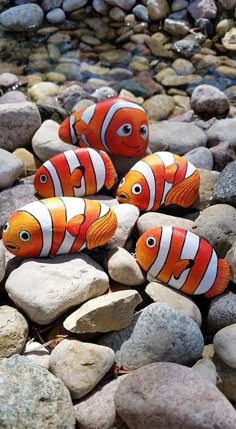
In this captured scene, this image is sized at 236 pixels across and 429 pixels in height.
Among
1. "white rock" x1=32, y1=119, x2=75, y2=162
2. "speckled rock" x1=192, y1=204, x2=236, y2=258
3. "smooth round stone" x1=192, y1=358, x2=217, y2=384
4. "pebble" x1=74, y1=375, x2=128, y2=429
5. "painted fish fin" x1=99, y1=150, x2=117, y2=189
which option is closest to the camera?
"pebble" x1=74, y1=375, x2=128, y2=429

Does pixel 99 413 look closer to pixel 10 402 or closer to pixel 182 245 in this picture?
pixel 10 402

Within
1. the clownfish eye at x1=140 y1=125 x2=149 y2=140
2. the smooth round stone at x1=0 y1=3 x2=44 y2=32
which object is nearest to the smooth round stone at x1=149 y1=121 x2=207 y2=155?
the clownfish eye at x1=140 y1=125 x2=149 y2=140

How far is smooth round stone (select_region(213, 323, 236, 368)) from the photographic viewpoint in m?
2.30

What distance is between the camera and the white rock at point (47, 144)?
3244 mm

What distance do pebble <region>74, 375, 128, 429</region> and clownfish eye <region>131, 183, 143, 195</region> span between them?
1014 millimetres

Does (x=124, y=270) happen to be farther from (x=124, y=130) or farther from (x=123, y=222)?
(x=124, y=130)

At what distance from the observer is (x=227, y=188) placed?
9.56 feet

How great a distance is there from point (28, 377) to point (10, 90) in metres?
2.70

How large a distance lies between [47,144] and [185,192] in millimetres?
805

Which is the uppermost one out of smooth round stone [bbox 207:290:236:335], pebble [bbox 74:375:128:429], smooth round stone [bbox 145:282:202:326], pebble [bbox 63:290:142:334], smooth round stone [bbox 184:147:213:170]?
smooth round stone [bbox 184:147:213:170]

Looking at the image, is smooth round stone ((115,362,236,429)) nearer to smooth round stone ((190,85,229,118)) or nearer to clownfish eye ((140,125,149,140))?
clownfish eye ((140,125,149,140))

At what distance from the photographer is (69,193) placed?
3.00 meters

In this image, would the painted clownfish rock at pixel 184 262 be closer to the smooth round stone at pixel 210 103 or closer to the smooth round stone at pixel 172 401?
the smooth round stone at pixel 172 401

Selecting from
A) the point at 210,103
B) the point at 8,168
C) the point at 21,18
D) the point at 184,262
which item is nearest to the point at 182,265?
the point at 184,262
